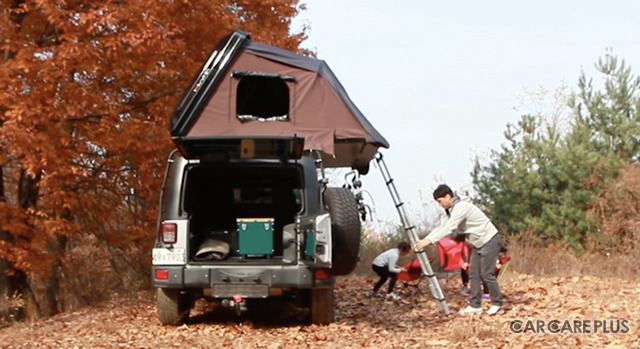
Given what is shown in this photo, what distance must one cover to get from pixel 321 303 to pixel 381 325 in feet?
2.73

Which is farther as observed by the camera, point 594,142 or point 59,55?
point 594,142

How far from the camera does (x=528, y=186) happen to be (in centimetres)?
2302

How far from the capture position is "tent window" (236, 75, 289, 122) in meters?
11.1

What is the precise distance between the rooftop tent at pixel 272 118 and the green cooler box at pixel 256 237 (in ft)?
3.80

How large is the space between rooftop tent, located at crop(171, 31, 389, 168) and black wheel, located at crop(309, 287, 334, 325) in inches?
66.9

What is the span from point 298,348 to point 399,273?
194 inches

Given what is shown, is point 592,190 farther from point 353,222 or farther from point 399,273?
point 353,222

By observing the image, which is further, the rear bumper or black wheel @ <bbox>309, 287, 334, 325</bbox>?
black wheel @ <bbox>309, 287, 334, 325</bbox>

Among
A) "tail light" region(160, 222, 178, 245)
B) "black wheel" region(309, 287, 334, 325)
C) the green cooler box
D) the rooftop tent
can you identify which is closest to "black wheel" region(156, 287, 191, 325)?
"tail light" region(160, 222, 178, 245)

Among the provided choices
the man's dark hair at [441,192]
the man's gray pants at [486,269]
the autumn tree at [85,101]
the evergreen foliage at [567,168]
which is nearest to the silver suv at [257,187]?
the man's dark hair at [441,192]

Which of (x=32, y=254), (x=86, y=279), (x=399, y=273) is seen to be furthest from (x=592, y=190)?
(x=32, y=254)

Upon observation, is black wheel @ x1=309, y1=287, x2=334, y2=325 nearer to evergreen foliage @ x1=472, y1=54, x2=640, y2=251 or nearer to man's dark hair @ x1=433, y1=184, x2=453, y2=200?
man's dark hair @ x1=433, y1=184, x2=453, y2=200

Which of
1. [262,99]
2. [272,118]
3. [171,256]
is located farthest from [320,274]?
[262,99]

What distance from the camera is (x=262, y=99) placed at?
11938mm
